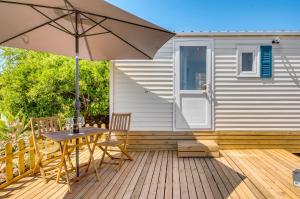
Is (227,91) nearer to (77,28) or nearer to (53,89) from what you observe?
(77,28)

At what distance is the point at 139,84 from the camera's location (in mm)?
5766

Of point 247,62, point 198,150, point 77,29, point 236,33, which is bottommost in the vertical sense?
point 198,150

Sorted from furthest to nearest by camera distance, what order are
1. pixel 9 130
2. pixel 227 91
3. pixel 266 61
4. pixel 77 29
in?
pixel 227 91
pixel 266 61
pixel 9 130
pixel 77 29

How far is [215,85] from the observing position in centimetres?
573

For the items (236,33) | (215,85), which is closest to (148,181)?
(215,85)

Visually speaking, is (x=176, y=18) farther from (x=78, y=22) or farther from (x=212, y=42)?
(x=78, y=22)

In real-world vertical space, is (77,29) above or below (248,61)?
above

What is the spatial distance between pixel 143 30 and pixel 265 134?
4.16 metres

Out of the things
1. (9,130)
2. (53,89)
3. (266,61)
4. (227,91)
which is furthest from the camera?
(53,89)

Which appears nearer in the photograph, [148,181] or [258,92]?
[148,181]

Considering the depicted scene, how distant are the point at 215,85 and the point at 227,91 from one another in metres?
0.33

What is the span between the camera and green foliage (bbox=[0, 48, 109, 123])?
24.5 ft

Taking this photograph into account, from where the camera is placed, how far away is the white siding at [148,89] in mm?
5746

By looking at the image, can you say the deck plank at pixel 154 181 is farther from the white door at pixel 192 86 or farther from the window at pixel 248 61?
the window at pixel 248 61
